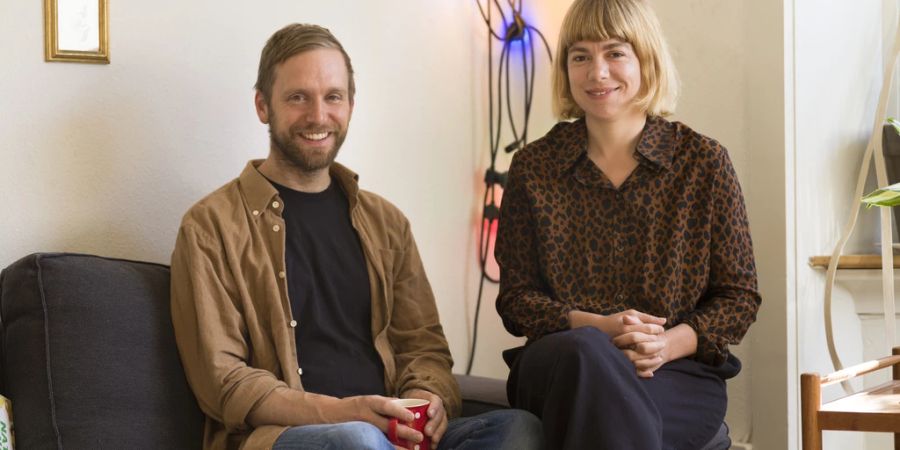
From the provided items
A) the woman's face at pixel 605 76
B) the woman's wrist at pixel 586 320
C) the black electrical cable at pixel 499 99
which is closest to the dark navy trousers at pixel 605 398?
the woman's wrist at pixel 586 320

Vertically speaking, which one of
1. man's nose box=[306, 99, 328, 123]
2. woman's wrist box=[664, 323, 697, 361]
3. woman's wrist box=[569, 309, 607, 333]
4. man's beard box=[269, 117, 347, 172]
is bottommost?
woman's wrist box=[664, 323, 697, 361]

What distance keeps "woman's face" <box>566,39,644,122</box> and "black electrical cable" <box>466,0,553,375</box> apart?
0.79m

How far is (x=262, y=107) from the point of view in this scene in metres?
2.19

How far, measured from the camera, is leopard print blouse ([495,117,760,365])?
6.88ft

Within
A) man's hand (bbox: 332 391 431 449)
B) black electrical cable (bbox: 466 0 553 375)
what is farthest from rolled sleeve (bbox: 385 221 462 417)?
black electrical cable (bbox: 466 0 553 375)

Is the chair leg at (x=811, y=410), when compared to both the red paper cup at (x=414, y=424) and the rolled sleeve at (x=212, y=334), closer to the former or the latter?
the red paper cup at (x=414, y=424)

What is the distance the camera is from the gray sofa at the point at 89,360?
69.3 inches

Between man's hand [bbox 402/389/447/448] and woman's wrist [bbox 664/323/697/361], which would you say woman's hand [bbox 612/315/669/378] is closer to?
woman's wrist [bbox 664/323/697/361]

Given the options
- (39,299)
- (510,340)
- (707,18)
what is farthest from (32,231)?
(707,18)

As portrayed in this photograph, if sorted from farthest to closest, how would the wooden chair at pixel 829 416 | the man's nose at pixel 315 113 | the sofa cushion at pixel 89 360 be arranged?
the man's nose at pixel 315 113, the sofa cushion at pixel 89 360, the wooden chair at pixel 829 416

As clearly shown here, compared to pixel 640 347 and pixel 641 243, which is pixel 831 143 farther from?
pixel 640 347

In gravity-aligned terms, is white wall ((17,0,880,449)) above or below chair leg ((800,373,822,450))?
above

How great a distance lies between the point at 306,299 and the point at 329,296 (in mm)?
52

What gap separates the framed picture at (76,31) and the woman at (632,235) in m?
0.86
